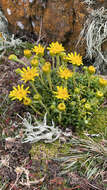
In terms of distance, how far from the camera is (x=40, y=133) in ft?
6.48

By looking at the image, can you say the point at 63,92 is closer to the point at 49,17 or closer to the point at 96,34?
the point at 96,34

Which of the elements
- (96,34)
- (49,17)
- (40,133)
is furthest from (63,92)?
(49,17)

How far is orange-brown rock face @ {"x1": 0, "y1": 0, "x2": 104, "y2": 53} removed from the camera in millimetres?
2482

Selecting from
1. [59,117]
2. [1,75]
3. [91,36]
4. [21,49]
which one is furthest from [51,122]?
[21,49]

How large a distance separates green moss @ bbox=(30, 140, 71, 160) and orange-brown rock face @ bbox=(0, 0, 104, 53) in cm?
140

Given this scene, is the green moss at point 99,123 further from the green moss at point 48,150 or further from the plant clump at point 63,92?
the green moss at point 48,150

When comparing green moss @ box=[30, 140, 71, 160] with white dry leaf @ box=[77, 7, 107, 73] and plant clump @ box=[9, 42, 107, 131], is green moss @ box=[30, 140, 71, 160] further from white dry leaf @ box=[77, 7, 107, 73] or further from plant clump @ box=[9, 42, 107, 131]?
white dry leaf @ box=[77, 7, 107, 73]

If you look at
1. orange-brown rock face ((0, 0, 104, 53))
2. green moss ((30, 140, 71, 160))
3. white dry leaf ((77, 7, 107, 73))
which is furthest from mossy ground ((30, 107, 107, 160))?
orange-brown rock face ((0, 0, 104, 53))

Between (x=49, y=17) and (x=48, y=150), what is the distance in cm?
181

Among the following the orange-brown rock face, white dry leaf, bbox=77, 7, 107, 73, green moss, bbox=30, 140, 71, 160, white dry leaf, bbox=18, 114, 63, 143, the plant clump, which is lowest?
green moss, bbox=30, 140, 71, 160

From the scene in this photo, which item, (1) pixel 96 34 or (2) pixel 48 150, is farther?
(1) pixel 96 34

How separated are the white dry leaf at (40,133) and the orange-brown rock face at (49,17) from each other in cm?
128

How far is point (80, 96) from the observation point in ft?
6.81

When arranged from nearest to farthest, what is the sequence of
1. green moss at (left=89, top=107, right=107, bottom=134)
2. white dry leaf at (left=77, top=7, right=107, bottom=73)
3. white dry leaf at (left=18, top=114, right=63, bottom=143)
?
white dry leaf at (left=18, top=114, right=63, bottom=143), green moss at (left=89, top=107, right=107, bottom=134), white dry leaf at (left=77, top=7, right=107, bottom=73)
